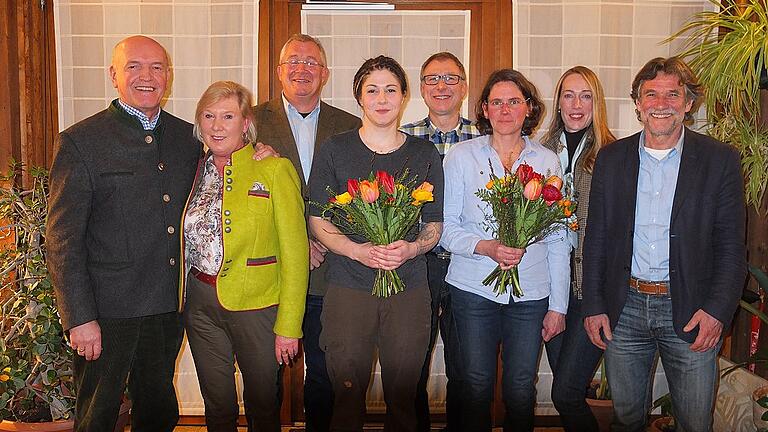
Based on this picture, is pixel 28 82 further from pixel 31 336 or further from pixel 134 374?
pixel 134 374

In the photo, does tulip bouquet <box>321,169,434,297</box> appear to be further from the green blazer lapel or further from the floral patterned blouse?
the green blazer lapel

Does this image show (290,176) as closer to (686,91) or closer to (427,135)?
(427,135)

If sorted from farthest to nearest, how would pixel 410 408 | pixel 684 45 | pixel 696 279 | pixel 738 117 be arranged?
pixel 684 45, pixel 738 117, pixel 410 408, pixel 696 279

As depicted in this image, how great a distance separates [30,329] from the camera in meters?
3.33

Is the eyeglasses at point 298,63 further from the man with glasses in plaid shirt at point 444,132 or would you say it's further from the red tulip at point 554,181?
the red tulip at point 554,181

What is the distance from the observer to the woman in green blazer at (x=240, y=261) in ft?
8.86

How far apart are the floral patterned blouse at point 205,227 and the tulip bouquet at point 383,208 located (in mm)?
411

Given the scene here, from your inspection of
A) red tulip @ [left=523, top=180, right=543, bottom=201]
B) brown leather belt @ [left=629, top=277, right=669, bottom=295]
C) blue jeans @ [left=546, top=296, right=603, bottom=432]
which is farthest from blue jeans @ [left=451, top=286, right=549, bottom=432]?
red tulip @ [left=523, top=180, right=543, bottom=201]

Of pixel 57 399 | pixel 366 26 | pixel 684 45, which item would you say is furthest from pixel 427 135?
pixel 57 399

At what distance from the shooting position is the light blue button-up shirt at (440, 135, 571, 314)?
2904 mm

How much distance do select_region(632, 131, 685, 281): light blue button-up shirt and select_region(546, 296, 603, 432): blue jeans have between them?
0.37 m

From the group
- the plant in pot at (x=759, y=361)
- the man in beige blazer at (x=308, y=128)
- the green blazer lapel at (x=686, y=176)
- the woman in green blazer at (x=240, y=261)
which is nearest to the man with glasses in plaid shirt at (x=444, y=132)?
the man in beige blazer at (x=308, y=128)

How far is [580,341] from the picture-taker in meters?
2.99

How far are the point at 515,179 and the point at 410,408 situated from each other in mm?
996
